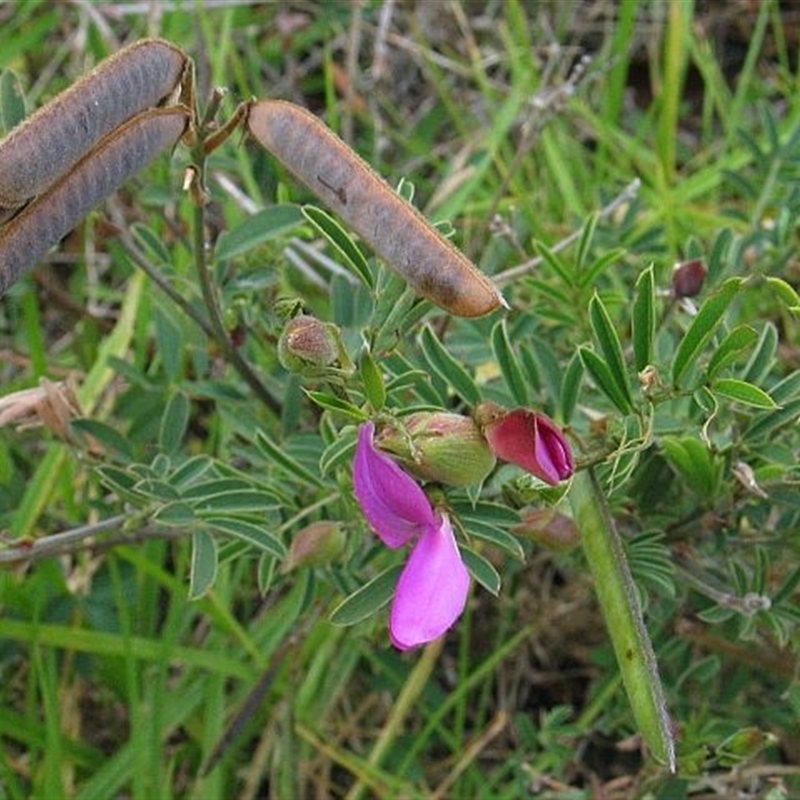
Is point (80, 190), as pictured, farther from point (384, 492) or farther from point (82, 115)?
point (384, 492)

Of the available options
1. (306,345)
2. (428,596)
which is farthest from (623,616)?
(306,345)

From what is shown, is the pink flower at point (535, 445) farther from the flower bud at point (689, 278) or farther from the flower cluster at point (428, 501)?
the flower bud at point (689, 278)

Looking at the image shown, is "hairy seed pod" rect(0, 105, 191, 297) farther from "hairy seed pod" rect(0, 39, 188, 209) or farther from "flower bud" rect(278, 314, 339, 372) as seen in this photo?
"flower bud" rect(278, 314, 339, 372)

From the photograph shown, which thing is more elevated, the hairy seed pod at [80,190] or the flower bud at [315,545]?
the hairy seed pod at [80,190]

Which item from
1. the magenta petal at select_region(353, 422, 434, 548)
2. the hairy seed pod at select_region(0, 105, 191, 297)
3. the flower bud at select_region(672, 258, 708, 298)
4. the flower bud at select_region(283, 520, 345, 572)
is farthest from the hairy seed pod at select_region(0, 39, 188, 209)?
the flower bud at select_region(672, 258, 708, 298)

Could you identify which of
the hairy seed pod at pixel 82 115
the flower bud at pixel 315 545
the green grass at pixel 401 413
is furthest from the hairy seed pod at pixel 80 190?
the flower bud at pixel 315 545

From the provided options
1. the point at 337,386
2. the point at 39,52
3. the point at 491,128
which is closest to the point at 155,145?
the point at 337,386

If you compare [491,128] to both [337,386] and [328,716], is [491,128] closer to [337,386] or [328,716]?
[328,716]
